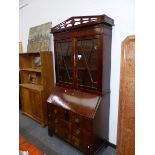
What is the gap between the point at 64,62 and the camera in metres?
2.49

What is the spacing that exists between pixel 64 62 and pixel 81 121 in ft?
3.48

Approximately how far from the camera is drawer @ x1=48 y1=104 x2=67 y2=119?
7.42ft

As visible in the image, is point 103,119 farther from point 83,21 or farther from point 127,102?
point 83,21

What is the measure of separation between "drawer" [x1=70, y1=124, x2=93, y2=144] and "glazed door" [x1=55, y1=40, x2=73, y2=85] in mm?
748

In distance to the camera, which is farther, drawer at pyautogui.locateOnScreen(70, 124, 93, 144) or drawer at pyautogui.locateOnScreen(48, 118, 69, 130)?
drawer at pyautogui.locateOnScreen(48, 118, 69, 130)

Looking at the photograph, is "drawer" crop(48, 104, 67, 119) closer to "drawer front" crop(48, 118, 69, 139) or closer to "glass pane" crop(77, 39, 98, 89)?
"drawer front" crop(48, 118, 69, 139)

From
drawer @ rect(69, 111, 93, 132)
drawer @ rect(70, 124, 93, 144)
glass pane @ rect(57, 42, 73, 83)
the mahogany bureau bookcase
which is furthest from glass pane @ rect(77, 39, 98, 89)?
drawer @ rect(70, 124, 93, 144)

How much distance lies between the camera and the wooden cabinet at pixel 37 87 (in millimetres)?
2902

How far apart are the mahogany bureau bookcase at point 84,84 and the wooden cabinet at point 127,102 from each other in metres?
0.62

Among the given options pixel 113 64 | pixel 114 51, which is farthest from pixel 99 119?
pixel 114 51

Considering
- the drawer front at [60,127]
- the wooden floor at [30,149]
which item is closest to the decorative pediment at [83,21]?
the drawer front at [60,127]
